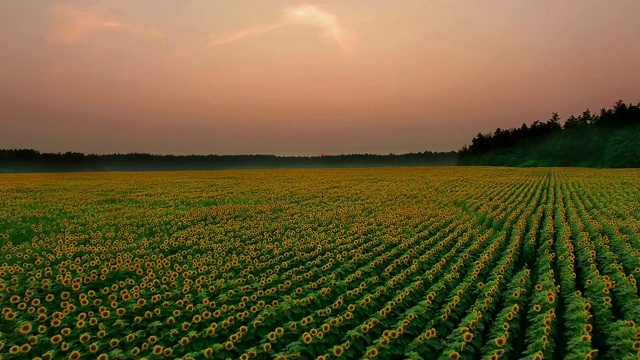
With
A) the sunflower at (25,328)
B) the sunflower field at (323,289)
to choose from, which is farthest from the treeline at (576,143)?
the sunflower at (25,328)

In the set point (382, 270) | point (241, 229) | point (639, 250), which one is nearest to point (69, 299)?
point (382, 270)

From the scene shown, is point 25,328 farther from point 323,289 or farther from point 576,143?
point 576,143

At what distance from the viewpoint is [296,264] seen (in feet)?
37.3

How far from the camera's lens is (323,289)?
8414 mm

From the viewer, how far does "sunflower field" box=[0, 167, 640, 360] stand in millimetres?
6250

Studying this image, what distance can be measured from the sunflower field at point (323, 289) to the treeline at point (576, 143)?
85.3 m

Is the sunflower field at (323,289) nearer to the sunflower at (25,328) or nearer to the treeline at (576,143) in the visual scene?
the sunflower at (25,328)

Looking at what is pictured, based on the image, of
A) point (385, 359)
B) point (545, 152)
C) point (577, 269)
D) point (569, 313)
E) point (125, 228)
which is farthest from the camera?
point (545, 152)

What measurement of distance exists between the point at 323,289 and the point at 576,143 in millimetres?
121722

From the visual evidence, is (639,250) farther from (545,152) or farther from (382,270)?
(545,152)

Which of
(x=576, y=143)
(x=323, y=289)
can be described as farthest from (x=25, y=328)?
(x=576, y=143)

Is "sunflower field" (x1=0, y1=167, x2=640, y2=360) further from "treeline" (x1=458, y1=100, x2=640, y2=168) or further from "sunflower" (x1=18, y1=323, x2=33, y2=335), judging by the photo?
"treeline" (x1=458, y1=100, x2=640, y2=168)

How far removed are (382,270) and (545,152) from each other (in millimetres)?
116923

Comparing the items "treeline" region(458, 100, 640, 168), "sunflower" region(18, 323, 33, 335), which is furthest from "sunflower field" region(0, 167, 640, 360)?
"treeline" region(458, 100, 640, 168)
